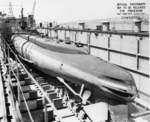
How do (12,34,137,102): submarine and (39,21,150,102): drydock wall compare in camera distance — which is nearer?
(12,34,137,102): submarine

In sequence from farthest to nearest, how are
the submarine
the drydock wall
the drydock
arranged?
the drydock wall < the submarine < the drydock

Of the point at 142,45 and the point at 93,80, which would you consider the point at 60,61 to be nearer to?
the point at 93,80

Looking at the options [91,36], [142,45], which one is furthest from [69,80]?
[91,36]

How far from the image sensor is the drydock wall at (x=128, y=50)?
542 inches

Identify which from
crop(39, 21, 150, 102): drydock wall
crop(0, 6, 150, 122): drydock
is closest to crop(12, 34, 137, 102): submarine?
crop(0, 6, 150, 122): drydock

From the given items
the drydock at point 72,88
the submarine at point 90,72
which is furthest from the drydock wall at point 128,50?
the submarine at point 90,72

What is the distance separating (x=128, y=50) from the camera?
1540 centimetres

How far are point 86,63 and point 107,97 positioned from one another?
162cm

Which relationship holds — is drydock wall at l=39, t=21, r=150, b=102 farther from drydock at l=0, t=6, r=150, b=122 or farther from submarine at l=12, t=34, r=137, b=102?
submarine at l=12, t=34, r=137, b=102

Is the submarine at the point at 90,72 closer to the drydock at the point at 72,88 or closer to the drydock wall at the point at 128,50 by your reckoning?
the drydock at the point at 72,88

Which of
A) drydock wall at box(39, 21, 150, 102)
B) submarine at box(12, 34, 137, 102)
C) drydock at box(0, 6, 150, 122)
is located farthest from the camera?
drydock wall at box(39, 21, 150, 102)

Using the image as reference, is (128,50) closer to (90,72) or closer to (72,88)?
(72,88)

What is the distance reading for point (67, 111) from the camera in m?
7.65

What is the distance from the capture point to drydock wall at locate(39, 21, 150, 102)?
1377 centimetres
